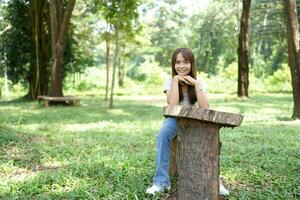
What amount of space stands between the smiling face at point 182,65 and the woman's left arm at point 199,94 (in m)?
0.11

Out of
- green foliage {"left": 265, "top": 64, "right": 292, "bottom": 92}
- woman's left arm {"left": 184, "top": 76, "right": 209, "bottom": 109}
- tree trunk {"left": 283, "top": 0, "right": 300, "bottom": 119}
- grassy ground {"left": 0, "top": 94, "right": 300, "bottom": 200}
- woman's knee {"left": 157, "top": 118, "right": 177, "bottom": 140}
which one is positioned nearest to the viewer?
woman's left arm {"left": 184, "top": 76, "right": 209, "bottom": 109}

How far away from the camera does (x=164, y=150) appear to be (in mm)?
4230

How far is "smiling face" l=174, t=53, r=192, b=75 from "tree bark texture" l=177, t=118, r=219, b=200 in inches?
24.6

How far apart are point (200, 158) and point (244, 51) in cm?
1443

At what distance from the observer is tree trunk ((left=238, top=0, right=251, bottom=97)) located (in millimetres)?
17234

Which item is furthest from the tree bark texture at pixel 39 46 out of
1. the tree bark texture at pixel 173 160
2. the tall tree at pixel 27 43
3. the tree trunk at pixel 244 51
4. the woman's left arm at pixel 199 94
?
the woman's left arm at pixel 199 94

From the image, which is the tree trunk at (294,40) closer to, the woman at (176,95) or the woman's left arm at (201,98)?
the woman at (176,95)

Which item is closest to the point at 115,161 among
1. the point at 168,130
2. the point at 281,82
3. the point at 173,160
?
the point at 173,160

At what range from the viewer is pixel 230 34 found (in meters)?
42.3

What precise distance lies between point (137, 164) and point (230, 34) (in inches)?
1512

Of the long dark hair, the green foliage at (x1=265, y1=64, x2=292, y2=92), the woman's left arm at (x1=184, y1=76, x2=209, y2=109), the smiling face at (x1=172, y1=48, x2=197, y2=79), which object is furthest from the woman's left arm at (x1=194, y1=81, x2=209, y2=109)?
the green foliage at (x1=265, y1=64, x2=292, y2=92)

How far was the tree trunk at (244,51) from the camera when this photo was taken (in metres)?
17.2

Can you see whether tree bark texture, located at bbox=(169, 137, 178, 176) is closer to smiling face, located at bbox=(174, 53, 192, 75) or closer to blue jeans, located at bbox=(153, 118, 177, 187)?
blue jeans, located at bbox=(153, 118, 177, 187)

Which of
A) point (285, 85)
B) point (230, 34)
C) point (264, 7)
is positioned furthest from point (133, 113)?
point (230, 34)
